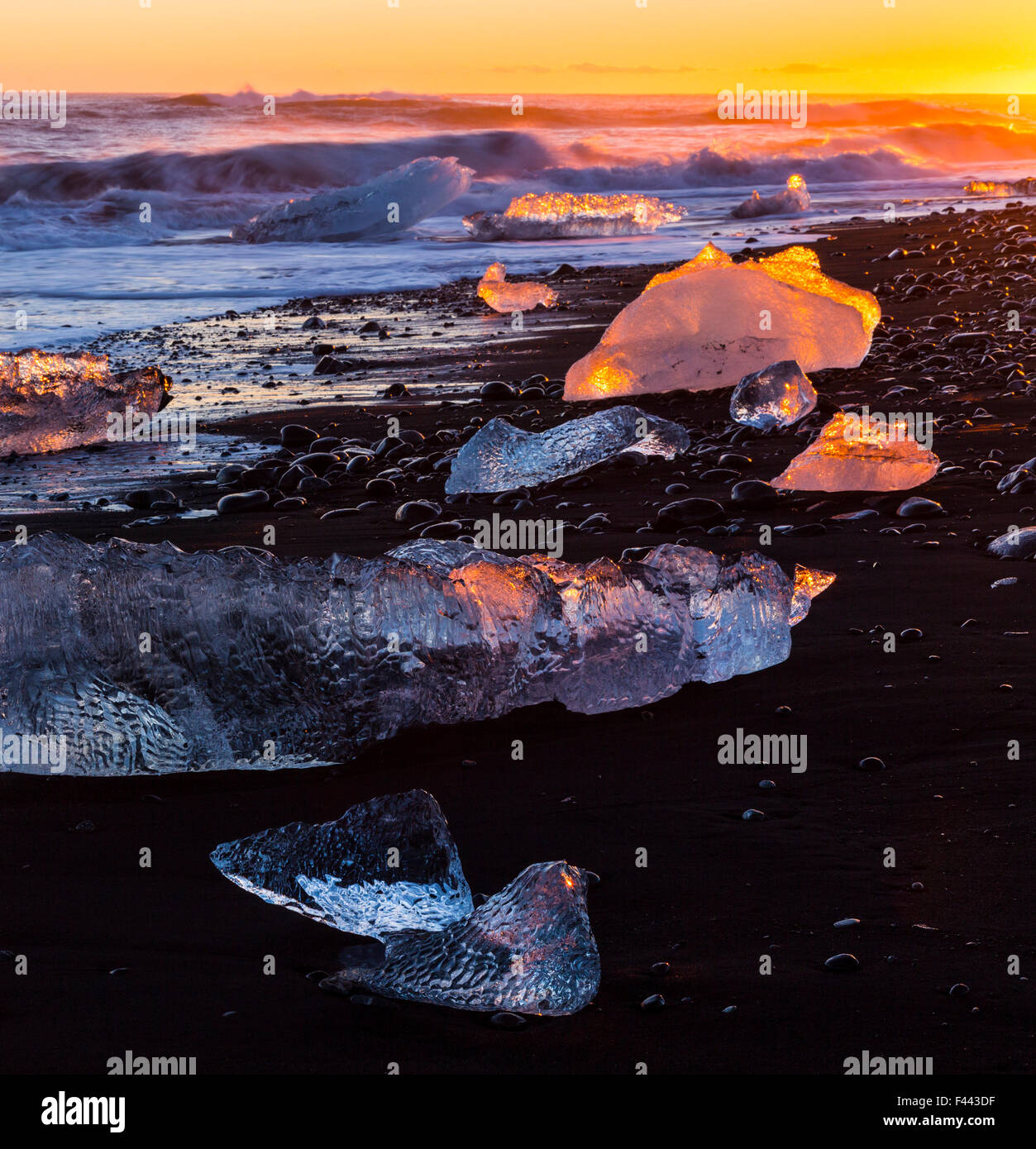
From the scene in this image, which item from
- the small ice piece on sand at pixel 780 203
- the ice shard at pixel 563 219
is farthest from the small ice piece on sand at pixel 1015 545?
the small ice piece on sand at pixel 780 203

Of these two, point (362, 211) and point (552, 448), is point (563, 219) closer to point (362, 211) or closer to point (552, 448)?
point (362, 211)

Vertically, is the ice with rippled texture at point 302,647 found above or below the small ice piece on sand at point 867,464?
below

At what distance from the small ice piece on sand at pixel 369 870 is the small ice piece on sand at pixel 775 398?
3.91 m

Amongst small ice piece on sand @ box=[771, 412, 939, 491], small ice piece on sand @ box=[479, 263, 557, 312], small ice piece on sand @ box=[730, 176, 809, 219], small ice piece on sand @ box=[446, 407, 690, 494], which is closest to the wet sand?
small ice piece on sand @ box=[771, 412, 939, 491]

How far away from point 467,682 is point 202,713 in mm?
608

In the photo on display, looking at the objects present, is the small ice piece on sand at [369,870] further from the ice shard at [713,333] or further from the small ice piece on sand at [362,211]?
the small ice piece on sand at [362,211]

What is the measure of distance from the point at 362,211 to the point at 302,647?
18.1 meters

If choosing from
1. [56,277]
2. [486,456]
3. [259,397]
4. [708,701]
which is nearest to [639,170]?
[56,277]

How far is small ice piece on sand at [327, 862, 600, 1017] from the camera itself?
184 centimetres

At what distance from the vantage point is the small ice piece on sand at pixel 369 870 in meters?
2.10

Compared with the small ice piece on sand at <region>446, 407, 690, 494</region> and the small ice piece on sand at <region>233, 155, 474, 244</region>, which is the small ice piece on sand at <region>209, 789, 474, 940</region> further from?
the small ice piece on sand at <region>233, 155, 474, 244</region>

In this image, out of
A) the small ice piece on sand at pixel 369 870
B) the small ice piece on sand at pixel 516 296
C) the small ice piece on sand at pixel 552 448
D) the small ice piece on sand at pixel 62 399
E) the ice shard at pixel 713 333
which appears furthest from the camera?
the small ice piece on sand at pixel 516 296

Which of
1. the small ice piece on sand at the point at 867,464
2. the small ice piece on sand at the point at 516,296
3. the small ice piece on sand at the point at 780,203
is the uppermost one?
the small ice piece on sand at the point at 780,203

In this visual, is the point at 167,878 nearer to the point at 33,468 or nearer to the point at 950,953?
the point at 950,953
